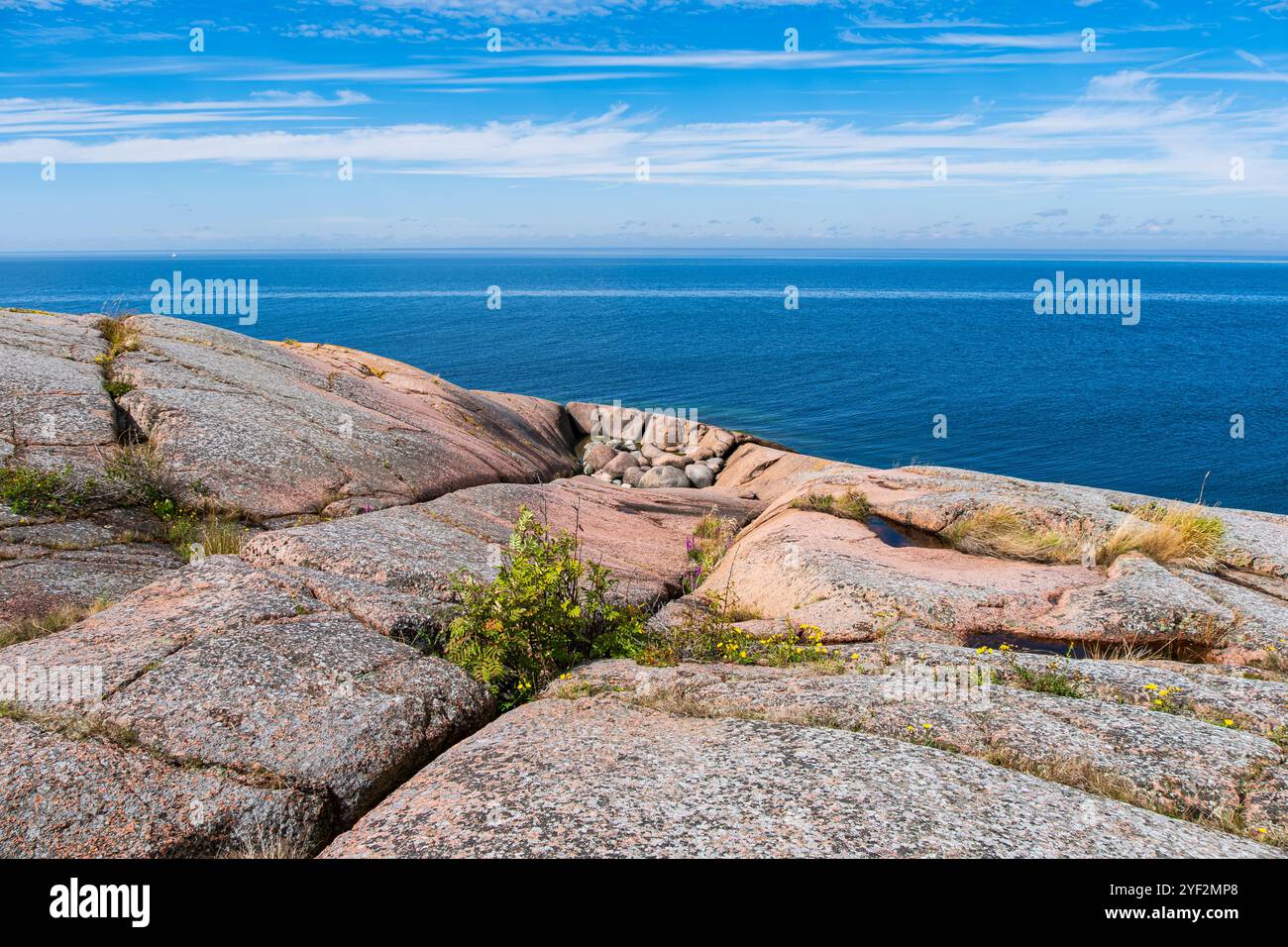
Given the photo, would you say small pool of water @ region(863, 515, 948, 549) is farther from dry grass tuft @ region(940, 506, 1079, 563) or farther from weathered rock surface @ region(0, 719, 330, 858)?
weathered rock surface @ region(0, 719, 330, 858)

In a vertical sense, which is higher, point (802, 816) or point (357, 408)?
point (357, 408)

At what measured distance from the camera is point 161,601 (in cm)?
750

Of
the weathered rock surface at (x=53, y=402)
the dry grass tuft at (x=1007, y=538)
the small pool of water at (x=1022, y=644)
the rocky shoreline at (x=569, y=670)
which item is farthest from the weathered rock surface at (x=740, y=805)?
the weathered rock surface at (x=53, y=402)

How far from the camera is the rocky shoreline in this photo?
16.2 feet

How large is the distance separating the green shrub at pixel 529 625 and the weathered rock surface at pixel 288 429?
174 inches

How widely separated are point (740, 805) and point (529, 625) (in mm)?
3248

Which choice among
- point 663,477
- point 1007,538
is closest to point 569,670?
point 1007,538

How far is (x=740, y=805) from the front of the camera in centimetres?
495

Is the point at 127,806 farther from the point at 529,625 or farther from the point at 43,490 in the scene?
the point at 43,490

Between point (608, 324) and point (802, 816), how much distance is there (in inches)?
4487

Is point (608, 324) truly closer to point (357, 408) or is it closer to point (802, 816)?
point (357, 408)

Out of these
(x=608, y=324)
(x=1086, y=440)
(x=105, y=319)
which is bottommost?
(x=1086, y=440)

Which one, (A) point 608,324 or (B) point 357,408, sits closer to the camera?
(B) point 357,408

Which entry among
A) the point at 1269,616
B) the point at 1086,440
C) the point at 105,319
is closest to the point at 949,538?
the point at 1269,616
